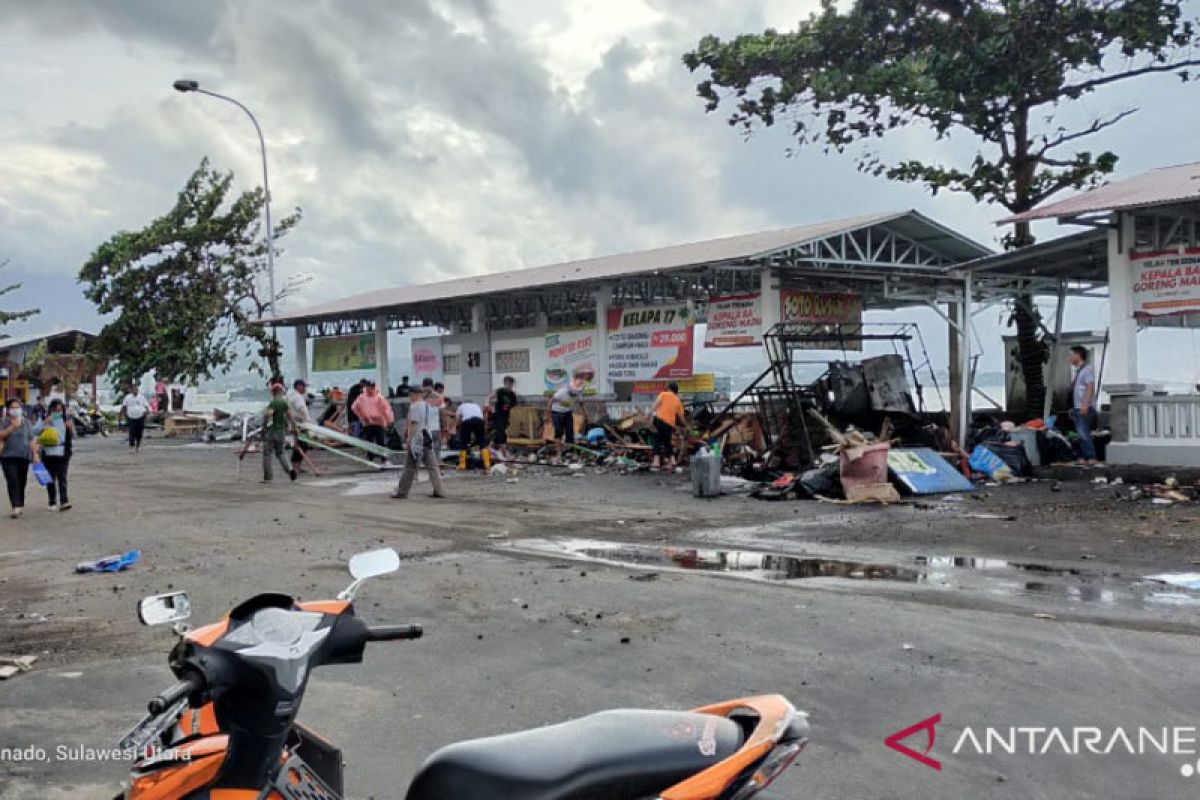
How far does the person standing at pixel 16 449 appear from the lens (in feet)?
43.5

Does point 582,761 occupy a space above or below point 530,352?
below

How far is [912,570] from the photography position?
340 inches

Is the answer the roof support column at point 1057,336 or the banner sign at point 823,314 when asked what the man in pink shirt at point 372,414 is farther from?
the roof support column at point 1057,336

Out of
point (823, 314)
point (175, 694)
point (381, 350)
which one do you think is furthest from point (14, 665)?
point (381, 350)

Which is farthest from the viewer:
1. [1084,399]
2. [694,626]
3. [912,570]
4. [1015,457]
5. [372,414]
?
[372,414]

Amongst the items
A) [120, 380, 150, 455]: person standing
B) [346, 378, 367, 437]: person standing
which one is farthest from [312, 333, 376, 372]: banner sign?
Answer: [120, 380, 150, 455]: person standing

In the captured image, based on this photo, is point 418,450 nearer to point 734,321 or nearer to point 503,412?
point 734,321

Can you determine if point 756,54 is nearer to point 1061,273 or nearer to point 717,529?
point 1061,273

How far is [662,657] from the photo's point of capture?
231 inches

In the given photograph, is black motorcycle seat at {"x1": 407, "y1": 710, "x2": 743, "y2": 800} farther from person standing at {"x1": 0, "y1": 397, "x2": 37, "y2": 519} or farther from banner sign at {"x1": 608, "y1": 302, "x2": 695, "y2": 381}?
banner sign at {"x1": 608, "y1": 302, "x2": 695, "y2": 381}

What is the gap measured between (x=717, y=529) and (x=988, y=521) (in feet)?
10.3

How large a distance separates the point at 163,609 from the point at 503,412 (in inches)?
846

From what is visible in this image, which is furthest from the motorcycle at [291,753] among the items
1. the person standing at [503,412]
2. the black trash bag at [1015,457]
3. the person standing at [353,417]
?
the person standing at [353,417]

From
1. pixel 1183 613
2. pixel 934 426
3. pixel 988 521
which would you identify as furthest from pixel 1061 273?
pixel 1183 613
